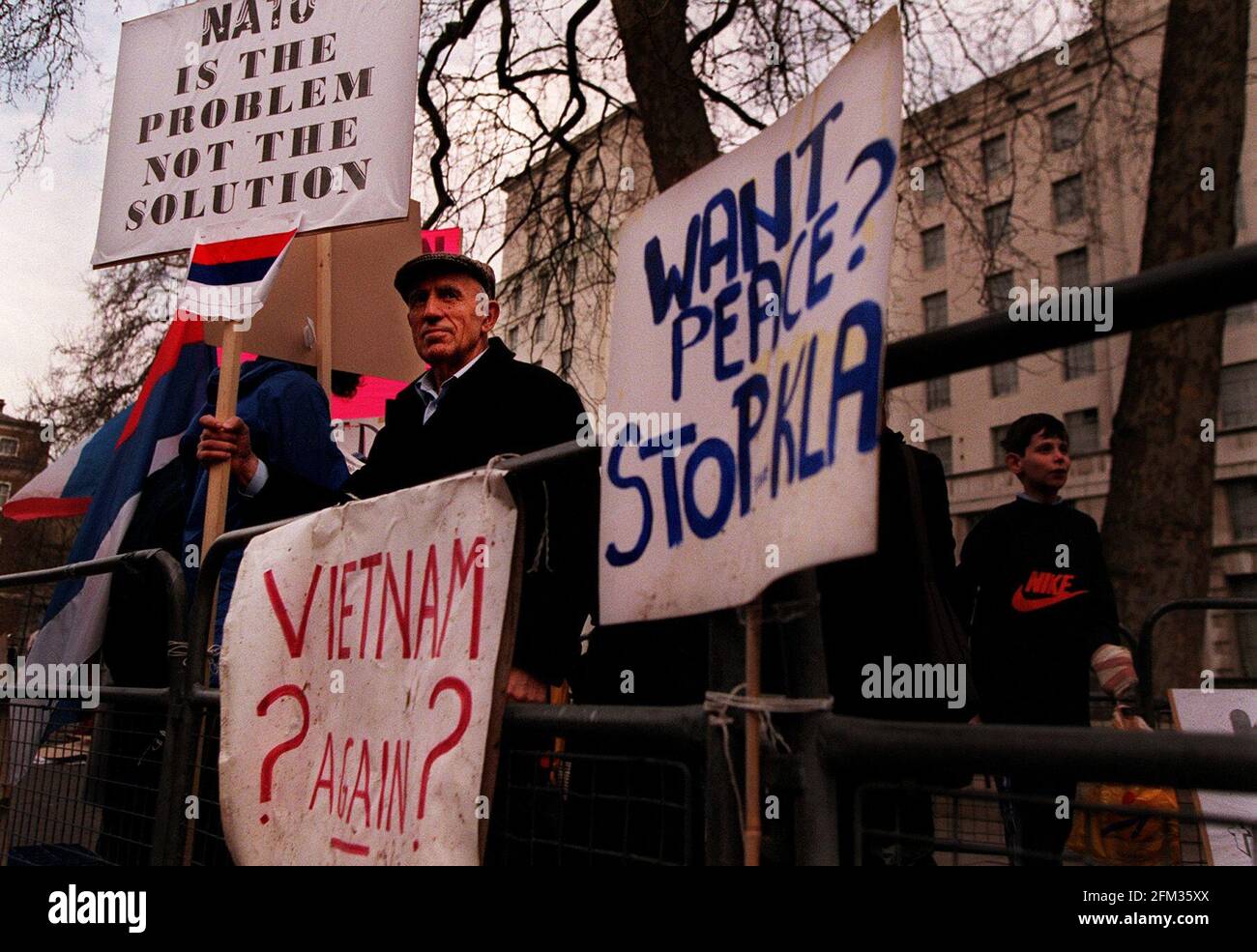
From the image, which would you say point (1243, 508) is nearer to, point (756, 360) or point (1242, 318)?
point (1242, 318)

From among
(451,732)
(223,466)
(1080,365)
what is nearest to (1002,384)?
(1080,365)

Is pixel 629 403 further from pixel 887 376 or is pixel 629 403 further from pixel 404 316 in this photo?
pixel 404 316

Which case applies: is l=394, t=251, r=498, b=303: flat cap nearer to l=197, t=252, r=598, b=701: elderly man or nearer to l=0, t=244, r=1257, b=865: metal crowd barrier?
l=197, t=252, r=598, b=701: elderly man

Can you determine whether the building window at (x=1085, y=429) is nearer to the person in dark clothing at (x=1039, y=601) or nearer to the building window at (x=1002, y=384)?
the building window at (x=1002, y=384)

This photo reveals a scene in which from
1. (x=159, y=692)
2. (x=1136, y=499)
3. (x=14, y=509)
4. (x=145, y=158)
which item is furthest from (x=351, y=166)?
(x=1136, y=499)

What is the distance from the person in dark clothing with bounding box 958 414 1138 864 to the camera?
11.9ft

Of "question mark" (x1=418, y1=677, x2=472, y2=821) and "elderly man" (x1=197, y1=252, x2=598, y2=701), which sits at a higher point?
"elderly man" (x1=197, y1=252, x2=598, y2=701)

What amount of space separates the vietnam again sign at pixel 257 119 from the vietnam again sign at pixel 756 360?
185 centimetres

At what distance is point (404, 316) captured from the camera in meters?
4.66

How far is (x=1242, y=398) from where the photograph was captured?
27891mm

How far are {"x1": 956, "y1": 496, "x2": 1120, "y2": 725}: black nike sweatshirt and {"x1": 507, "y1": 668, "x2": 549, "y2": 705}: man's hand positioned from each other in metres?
2.10

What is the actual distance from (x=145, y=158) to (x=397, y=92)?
0.98 m

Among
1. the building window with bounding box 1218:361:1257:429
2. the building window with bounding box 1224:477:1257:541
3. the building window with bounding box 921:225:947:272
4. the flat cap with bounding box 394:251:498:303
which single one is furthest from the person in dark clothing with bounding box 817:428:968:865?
the building window with bounding box 921:225:947:272

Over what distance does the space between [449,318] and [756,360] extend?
1.78 meters
